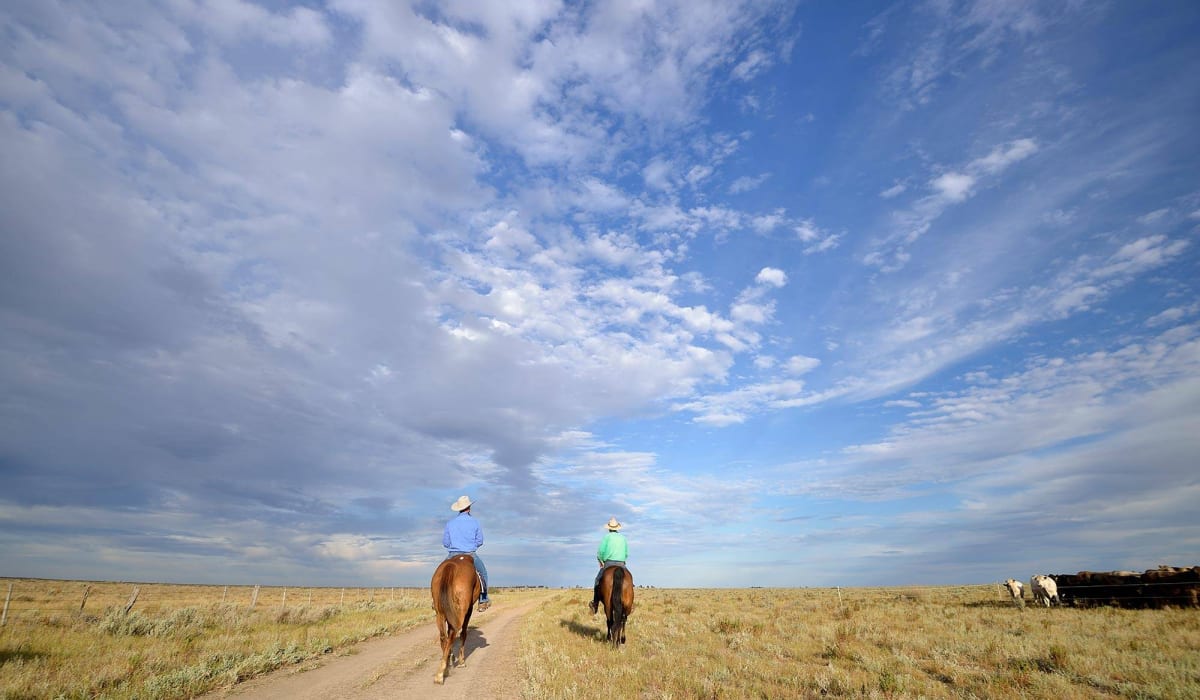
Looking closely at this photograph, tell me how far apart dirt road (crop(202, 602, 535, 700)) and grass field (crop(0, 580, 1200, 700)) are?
0.50m

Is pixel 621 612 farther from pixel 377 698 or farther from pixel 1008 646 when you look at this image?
pixel 1008 646

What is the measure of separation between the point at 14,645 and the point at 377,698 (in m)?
11.0

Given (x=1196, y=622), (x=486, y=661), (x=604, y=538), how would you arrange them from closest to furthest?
1. (x=486, y=661)
2. (x=604, y=538)
3. (x=1196, y=622)

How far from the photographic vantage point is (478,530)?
1241 centimetres

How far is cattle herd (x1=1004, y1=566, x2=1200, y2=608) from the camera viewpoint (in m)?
19.8

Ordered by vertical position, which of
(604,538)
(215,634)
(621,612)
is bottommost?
(215,634)

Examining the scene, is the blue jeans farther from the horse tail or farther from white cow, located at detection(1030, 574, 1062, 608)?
white cow, located at detection(1030, 574, 1062, 608)

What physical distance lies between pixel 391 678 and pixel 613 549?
234 inches

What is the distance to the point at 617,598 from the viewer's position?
12852 millimetres

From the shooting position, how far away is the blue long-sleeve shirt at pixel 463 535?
478 inches

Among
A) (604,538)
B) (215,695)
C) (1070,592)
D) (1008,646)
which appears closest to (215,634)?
(215,695)

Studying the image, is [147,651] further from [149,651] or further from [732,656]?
[732,656]

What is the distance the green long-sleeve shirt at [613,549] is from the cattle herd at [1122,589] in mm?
20802

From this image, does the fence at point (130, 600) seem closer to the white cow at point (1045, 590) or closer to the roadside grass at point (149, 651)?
the roadside grass at point (149, 651)
